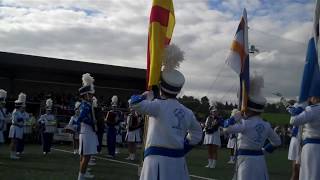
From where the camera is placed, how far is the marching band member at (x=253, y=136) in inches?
308

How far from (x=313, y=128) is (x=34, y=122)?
19.4 m

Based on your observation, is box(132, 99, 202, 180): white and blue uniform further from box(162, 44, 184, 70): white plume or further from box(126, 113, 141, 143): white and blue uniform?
box(126, 113, 141, 143): white and blue uniform

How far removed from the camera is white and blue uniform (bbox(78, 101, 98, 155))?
1123 cm

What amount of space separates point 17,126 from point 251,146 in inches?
438

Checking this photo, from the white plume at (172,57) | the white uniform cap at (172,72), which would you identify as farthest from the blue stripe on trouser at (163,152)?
the white plume at (172,57)

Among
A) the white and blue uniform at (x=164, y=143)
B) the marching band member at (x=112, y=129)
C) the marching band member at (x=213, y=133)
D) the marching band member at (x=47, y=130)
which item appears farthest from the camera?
the marching band member at (x=47, y=130)

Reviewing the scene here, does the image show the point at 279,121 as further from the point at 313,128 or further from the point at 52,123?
the point at 313,128

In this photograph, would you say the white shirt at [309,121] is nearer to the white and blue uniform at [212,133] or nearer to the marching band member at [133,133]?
the white and blue uniform at [212,133]

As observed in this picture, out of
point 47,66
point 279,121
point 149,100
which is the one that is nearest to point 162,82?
point 149,100

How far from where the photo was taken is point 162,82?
20.1ft

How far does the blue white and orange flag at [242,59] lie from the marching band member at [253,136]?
13cm

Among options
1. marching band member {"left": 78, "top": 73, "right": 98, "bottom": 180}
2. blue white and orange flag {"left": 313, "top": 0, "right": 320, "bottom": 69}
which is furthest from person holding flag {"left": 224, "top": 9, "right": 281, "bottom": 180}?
marching band member {"left": 78, "top": 73, "right": 98, "bottom": 180}

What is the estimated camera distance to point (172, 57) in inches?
243

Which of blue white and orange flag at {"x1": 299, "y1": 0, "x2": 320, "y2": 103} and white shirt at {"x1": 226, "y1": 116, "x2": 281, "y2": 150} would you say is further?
blue white and orange flag at {"x1": 299, "y1": 0, "x2": 320, "y2": 103}
